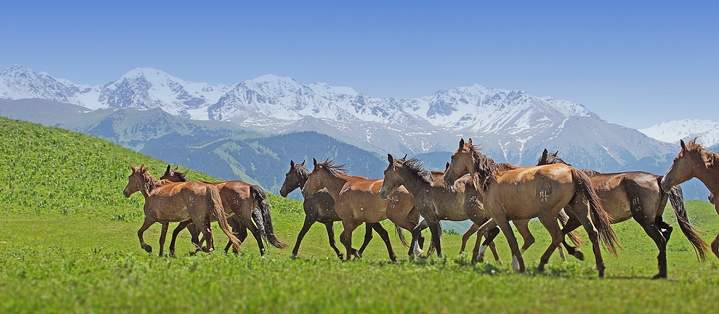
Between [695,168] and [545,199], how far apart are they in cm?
440

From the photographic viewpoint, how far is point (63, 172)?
51.5 metres

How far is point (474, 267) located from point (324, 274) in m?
4.22

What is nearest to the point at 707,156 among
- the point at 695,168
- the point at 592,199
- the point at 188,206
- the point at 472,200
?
the point at 695,168

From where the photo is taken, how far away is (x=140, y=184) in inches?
1068

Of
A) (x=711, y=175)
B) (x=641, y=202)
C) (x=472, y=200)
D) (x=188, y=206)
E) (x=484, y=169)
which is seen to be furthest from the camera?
(x=188, y=206)

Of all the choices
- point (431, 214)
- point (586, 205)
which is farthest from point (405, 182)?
point (586, 205)

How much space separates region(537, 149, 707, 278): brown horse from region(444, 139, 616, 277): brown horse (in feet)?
4.81

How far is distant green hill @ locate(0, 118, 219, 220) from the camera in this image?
42594mm

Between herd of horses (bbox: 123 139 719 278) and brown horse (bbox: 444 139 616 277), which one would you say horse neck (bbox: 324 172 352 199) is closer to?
herd of horses (bbox: 123 139 719 278)

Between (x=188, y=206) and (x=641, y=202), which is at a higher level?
(x=641, y=202)

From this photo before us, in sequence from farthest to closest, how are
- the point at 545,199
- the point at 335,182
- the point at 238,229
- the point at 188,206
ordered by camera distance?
the point at 238,229 < the point at 335,182 < the point at 188,206 < the point at 545,199

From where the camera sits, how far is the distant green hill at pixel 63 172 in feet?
140

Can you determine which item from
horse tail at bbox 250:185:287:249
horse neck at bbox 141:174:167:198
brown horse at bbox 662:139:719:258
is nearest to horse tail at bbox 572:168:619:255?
brown horse at bbox 662:139:719:258

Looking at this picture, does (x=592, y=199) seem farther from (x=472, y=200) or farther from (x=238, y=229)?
(x=238, y=229)
